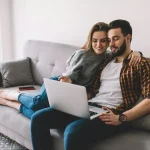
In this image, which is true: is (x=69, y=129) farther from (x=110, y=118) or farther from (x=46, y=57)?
(x=46, y=57)

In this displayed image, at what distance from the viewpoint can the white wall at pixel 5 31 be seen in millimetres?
3785

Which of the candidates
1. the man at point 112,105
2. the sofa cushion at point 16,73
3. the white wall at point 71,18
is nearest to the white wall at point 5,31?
the white wall at point 71,18

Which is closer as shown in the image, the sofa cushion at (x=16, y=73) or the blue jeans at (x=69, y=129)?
the blue jeans at (x=69, y=129)

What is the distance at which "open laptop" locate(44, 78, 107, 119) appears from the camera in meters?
1.62

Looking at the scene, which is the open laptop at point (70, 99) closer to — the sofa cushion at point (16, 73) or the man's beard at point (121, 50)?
the man's beard at point (121, 50)

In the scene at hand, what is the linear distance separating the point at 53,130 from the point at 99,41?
2.26ft

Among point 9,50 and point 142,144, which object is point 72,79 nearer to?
point 142,144

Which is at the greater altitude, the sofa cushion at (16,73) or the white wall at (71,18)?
the white wall at (71,18)

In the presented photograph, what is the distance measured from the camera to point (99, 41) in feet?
6.56

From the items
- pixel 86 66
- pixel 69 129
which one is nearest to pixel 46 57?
pixel 86 66

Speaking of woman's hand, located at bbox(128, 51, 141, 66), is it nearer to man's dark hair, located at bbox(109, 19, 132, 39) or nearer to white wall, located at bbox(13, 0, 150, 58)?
man's dark hair, located at bbox(109, 19, 132, 39)

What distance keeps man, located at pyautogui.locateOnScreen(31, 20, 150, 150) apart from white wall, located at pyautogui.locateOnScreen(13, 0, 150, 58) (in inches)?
20.9

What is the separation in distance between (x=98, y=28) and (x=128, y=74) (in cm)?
42

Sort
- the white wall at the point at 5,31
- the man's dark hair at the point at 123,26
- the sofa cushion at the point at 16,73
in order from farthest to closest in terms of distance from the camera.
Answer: the white wall at the point at 5,31 < the sofa cushion at the point at 16,73 < the man's dark hair at the point at 123,26
